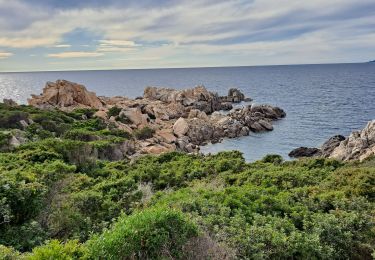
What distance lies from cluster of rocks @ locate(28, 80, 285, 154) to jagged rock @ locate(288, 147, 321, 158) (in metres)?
11.9

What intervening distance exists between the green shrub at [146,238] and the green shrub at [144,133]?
37817 mm

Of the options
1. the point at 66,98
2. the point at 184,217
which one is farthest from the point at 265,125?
the point at 184,217

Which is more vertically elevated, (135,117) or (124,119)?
(135,117)

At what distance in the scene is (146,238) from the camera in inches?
272

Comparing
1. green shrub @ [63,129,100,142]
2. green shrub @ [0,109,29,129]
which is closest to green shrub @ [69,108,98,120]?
green shrub @ [0,109,29,129]

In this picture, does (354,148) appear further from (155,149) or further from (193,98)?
(193,98)

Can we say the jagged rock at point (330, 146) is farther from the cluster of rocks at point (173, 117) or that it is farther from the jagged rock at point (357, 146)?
the cluster of rocks at point (173, 117)

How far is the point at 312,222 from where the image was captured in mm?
11141

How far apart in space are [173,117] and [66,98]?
18234mm

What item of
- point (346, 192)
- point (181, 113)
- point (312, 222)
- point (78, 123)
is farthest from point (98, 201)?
point (181, 113)

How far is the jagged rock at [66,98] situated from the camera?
59594 mm

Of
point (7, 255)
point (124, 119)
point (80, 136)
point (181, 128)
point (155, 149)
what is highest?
point (7, 255)

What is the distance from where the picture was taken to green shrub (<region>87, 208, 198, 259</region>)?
648cm

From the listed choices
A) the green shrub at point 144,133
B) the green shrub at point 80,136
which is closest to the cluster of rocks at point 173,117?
the green shrub at point 144,133
